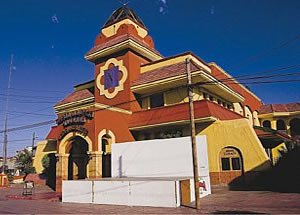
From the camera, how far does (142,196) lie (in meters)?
14.2

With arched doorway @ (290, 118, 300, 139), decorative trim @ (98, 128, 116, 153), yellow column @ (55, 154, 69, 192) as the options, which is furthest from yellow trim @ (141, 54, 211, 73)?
arched doorway @ (290, 118, 300, 139)

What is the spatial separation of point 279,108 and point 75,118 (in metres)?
29.9

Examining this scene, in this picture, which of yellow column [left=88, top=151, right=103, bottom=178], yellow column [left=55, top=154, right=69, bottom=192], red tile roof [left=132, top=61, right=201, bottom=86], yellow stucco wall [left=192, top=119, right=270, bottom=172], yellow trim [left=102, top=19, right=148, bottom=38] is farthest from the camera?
yellow trim [left=102, top=19, right=148, bottom=38]

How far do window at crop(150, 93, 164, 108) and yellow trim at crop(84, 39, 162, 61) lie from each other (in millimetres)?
Answer: 4525

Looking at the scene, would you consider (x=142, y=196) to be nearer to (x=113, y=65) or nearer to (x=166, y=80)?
(x=166, y=80)

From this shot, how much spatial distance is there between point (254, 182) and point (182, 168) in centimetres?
487

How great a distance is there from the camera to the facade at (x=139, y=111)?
19.6 metres

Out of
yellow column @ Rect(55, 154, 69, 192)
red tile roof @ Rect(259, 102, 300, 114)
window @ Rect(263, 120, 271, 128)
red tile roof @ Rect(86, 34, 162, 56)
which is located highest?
red tile roof @ Rect(86, 34, 162, 56)

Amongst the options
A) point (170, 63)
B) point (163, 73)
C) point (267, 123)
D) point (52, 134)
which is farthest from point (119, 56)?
point (267, 123)

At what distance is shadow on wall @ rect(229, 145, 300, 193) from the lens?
17.5 meters

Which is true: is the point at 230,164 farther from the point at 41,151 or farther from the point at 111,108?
the point at 41,151

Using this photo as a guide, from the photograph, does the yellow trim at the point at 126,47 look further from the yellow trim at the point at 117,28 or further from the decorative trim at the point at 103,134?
the decorative trim at the point at 103,134

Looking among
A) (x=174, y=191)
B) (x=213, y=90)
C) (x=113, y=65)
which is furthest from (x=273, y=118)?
(x=174, y=191)

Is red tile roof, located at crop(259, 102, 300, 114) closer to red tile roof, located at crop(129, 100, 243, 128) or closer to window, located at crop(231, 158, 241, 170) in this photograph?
red tile roof, located at crop(129, 100, 243, 128)
